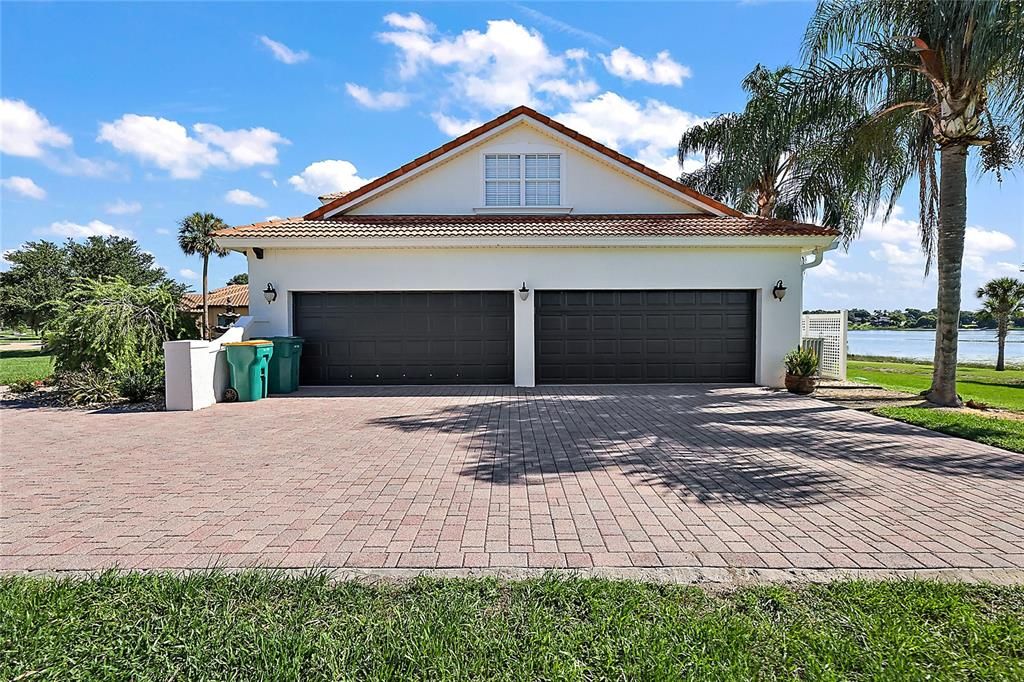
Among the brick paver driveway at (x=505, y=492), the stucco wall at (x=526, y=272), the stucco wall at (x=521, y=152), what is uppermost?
the stucco wall at (x=521, y=152)

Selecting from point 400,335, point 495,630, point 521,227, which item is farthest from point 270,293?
point 495,630

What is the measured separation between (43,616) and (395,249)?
400 inches

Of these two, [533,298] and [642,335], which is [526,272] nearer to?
[533,298]

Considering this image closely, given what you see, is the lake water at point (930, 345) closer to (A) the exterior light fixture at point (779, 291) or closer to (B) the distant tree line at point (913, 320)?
(B) the distant tree line at point (913, 320)

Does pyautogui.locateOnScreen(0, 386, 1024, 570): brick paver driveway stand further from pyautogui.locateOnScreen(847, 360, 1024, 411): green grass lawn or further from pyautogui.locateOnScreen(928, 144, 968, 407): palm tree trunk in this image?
pyautogui.locateOnScreen(847, 360, 1024, 411): green grass lawn

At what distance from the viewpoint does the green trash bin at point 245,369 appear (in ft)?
35.2

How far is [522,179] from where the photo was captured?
1423cm

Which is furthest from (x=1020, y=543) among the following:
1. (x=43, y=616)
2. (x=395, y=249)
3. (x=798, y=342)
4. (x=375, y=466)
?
(x=395, y=249)

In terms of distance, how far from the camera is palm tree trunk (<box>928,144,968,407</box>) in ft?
33.6

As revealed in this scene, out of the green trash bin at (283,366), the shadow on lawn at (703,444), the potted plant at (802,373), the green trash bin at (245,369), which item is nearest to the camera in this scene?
the shadow on lawn at (703,444)

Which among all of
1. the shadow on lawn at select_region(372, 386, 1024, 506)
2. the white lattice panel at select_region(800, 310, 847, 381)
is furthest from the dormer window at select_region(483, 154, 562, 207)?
the white lattice panel at select_region(800, 310, 847, 381)

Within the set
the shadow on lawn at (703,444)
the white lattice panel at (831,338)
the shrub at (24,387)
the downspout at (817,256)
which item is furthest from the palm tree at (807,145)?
the shrub at (24,387)

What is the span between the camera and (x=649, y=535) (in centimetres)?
395

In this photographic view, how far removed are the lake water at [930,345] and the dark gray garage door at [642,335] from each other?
667 inches
